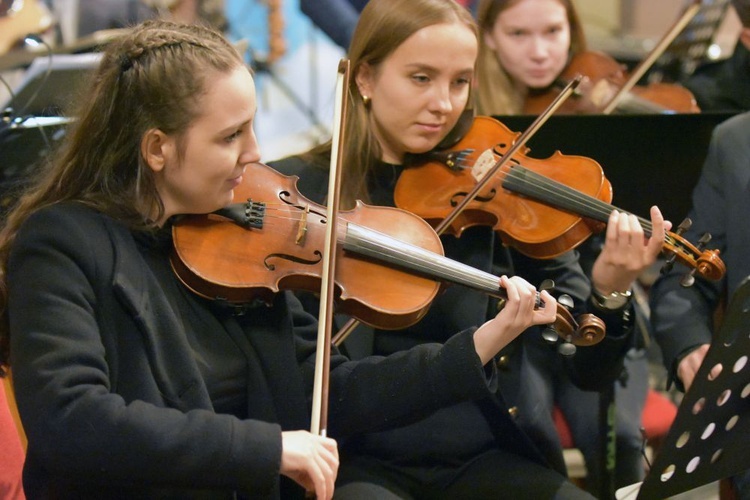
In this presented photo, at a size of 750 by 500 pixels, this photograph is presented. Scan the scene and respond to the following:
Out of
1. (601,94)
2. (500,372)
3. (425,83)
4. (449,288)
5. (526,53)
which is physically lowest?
(500,372)

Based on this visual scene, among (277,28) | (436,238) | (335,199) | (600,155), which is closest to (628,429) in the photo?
(600,155)

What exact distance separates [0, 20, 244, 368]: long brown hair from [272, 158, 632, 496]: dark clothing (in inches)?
16.7

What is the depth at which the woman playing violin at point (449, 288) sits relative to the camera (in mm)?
1515

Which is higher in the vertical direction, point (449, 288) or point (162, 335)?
point (162, 335)

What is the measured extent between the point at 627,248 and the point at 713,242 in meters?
A: 0.27

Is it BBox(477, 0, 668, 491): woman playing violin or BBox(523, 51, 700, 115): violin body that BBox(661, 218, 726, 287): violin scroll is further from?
BBox(523, 51, 700, 115): violin body

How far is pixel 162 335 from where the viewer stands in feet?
3.99

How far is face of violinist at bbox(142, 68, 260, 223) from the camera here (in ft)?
4.05

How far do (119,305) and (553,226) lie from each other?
2.45ft

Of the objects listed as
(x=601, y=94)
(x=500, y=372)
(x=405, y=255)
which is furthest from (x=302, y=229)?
(x=601, y=94)

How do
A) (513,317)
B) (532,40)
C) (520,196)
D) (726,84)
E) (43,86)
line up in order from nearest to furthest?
(513,317) → (520,196) → (43,86) → (532,40) → (726,84)

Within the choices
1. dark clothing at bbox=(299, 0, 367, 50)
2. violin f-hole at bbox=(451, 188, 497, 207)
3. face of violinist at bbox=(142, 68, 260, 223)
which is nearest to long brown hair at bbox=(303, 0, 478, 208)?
violin f-hole at bbox=(451, 188, 497, 207)

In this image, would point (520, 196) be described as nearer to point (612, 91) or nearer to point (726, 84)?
point (612, 91)

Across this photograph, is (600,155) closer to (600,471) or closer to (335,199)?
(600,471)
